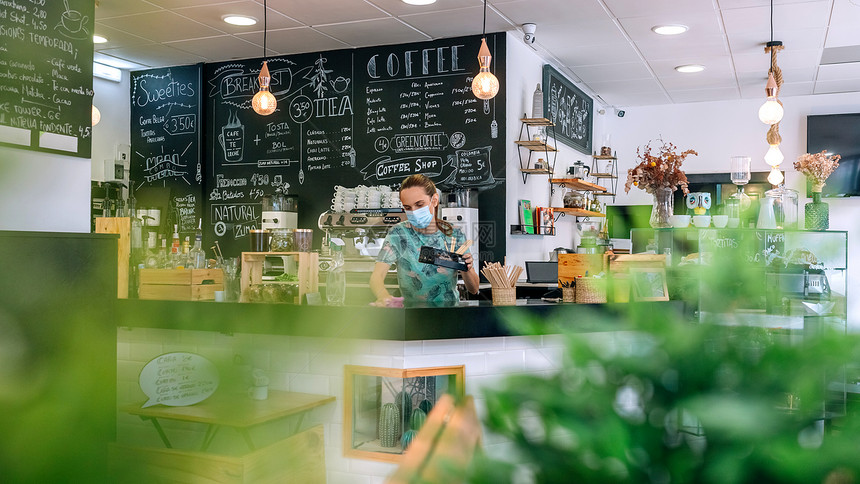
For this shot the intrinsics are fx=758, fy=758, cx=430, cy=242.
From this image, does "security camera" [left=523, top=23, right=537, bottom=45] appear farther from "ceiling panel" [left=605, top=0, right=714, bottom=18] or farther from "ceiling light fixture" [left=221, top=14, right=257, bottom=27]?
"ceiling light fixture" [left=221, top=14, right=257, bottom=27]

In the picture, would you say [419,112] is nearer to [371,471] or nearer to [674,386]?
[371,471]

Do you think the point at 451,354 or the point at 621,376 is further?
the point at 451,354

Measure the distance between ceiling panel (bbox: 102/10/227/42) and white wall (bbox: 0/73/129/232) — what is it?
119 centimetres

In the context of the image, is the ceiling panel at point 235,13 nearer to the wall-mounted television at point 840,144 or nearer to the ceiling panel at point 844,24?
the ceiling panel at point 844,24

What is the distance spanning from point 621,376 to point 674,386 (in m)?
0.03

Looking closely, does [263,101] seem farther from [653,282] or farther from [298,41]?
[653,282]

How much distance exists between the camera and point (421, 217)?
3828mm

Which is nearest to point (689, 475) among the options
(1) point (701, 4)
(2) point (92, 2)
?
(2) point (92, 2)

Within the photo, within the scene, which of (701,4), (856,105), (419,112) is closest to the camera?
(701,4)

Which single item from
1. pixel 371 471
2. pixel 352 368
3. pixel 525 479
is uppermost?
pixel 525 479

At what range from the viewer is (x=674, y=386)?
37cm

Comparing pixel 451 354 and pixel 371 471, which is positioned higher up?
pixel 451 354

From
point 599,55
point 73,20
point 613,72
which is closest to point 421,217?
point 73,20

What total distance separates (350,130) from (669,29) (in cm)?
289
